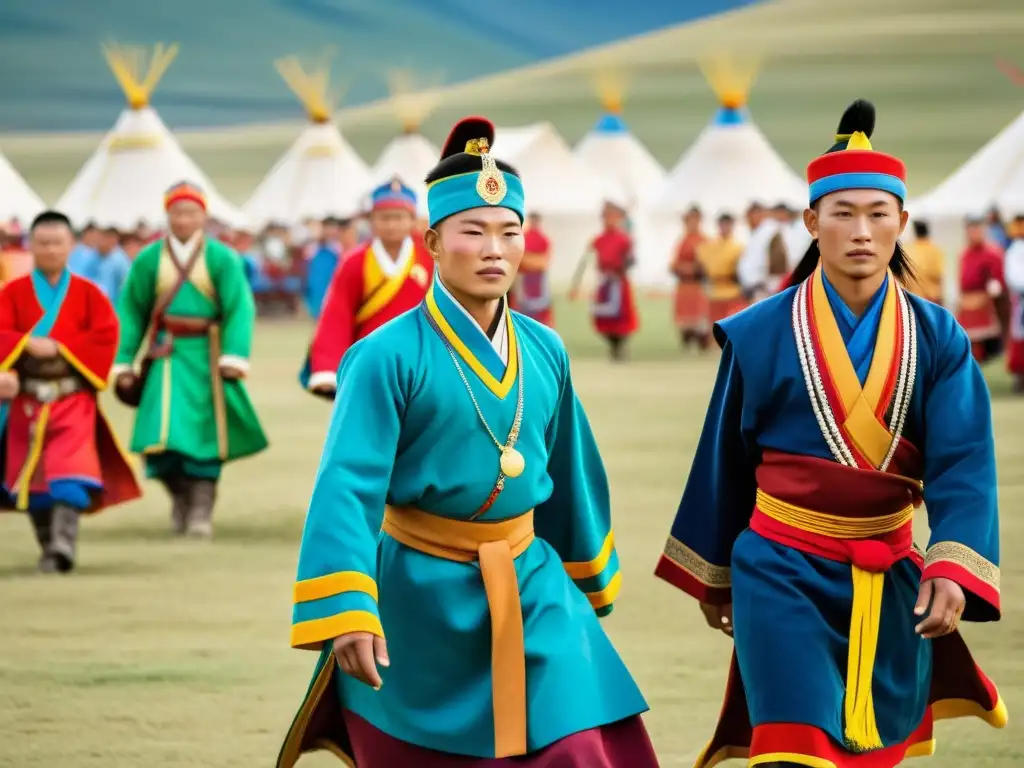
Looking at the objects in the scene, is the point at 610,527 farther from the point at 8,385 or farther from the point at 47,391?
the point at 47,391

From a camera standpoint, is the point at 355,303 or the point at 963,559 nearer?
the point at 963,559

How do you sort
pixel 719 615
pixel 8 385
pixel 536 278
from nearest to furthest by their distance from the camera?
pixel 719 615 < pixel 8 385 < pixel 536 278

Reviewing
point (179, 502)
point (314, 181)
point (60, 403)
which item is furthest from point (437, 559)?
point (314, 181)

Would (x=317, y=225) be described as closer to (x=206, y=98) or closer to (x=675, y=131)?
(x=675, y=131)

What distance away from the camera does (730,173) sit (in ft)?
93.6

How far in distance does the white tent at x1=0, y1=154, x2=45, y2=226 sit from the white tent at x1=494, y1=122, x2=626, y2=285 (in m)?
8.28

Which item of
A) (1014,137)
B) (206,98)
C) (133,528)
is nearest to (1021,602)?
(133,528)

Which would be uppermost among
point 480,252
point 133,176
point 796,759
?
point 133,176

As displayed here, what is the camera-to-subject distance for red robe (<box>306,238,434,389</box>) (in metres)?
7.24

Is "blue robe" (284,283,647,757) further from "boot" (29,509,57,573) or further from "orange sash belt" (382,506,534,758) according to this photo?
"boot" (29,509,57,573)

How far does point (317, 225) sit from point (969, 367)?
25891 millimetres

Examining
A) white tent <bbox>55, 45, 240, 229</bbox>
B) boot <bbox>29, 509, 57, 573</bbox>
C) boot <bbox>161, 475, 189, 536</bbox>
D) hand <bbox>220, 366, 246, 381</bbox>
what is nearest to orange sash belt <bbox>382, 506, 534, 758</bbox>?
boot <bbox>29, 509, 57, 573</bbox>

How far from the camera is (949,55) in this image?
62.2 meters

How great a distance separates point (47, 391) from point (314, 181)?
23737 millimetres
